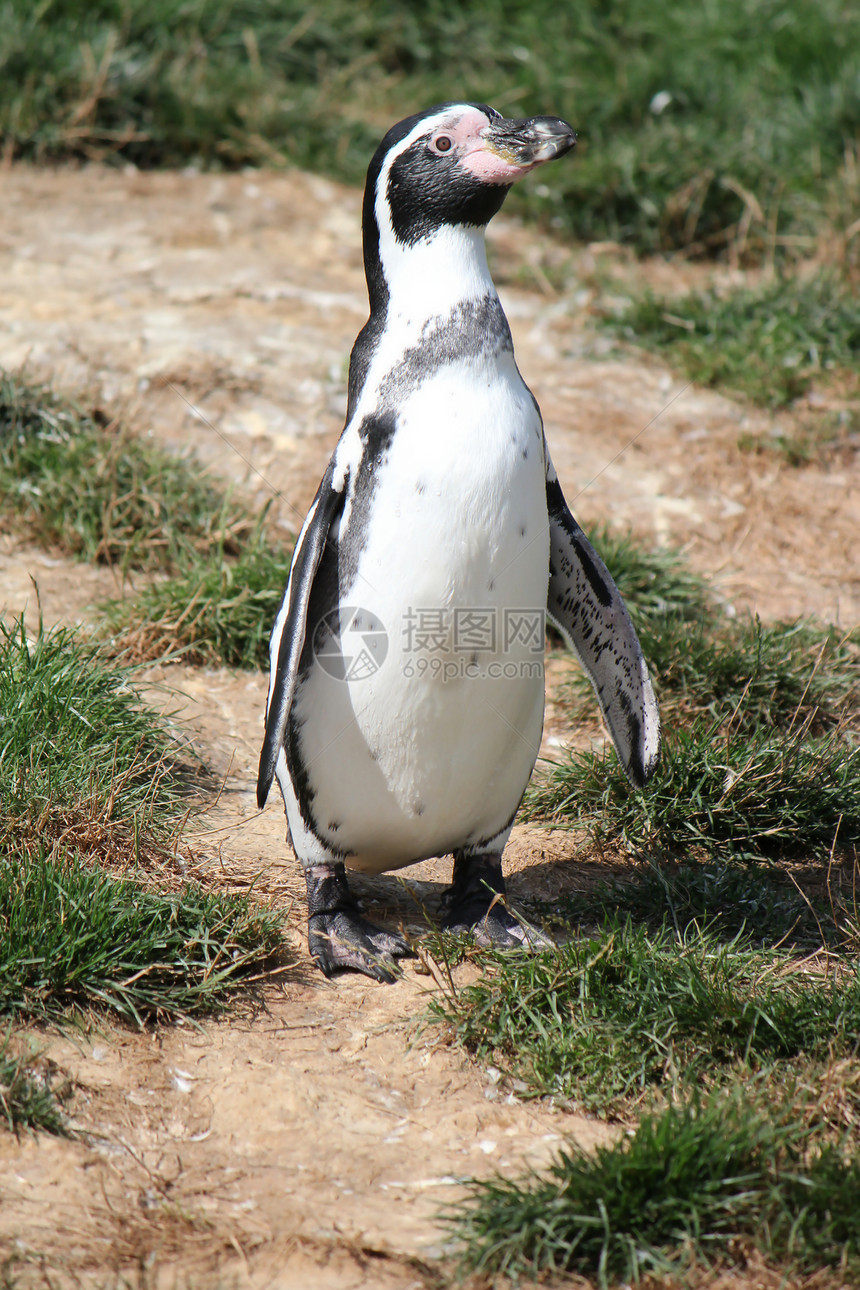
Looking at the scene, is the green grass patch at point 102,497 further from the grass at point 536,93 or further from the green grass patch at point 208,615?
the grass at point 536,93

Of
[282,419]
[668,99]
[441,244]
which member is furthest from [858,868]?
[668,99]

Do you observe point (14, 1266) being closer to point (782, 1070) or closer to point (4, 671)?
point (782, 1070)

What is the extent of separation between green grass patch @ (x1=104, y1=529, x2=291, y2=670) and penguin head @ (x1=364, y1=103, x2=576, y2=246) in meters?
1.68

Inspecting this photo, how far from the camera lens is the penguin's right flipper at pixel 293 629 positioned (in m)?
2.97

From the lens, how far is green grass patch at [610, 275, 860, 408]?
5.86 metres

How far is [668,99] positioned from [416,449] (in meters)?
5.27

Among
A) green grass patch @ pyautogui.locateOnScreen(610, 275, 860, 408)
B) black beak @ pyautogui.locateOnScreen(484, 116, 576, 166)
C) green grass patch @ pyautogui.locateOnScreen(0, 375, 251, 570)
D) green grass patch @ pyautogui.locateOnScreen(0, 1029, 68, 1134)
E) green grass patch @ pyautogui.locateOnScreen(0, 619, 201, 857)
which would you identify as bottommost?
green grass patch @ pyautogui.locateOnScreen(0, 1029, 68, 1134)

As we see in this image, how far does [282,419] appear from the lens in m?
5.43

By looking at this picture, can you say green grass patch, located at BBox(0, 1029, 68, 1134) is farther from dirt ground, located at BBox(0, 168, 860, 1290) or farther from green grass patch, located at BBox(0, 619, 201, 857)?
green grass patch, located at BBox(0, 619, 201, 857)

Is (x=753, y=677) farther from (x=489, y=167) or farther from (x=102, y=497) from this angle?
(x=102, y=497)

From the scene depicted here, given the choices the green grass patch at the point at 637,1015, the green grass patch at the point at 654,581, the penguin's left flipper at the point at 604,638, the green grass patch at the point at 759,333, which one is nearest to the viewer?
the green grass patch at the point at 637,1015

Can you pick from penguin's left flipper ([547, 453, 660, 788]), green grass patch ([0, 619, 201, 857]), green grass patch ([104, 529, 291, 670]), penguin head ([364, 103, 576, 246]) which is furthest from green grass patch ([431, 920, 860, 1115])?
green grass patch ([104, 529, 291, 670])

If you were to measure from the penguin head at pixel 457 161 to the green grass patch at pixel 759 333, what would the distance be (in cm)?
311

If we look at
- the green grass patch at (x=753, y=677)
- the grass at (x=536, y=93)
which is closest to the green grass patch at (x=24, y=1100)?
the green grass patch at (x=753, y=677)
